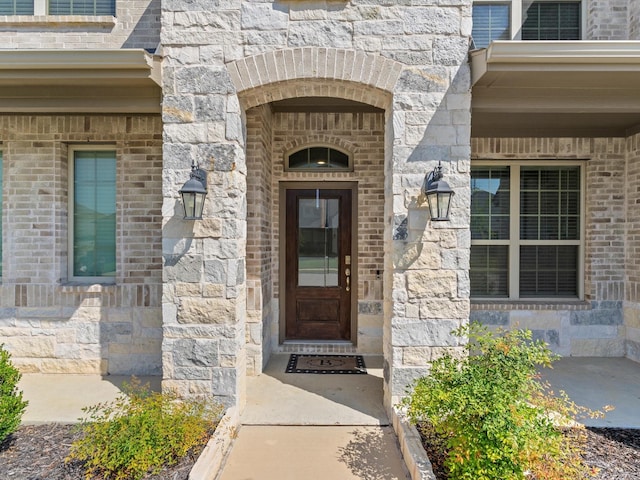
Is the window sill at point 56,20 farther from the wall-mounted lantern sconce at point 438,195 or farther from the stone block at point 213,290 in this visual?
the wall-mounted lantern sconce at point 438,195

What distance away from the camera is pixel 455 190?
333cm

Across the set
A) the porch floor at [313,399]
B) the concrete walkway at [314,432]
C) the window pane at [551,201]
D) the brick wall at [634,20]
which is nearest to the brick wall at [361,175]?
the porch floor at [313,399]

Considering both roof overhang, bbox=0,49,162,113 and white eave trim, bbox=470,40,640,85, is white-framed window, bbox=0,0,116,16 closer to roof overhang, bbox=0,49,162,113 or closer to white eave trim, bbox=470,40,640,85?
roof overhang, bbox=0,49,162,113

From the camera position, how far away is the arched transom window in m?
5.09

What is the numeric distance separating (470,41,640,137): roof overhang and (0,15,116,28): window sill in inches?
167

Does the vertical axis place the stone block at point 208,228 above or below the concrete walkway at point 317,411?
above

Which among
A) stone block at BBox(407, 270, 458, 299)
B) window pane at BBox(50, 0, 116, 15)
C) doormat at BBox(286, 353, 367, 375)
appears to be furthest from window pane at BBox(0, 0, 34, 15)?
stone block at BBox(407, 270, 458, 299)

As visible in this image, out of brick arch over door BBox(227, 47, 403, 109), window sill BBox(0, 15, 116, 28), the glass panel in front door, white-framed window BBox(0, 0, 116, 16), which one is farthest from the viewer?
the glass panel in front door

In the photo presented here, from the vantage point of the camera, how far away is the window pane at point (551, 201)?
16.7 feet

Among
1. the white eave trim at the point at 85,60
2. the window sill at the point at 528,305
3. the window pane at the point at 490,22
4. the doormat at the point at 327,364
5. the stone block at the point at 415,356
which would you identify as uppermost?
the window pane at the point at 490,22

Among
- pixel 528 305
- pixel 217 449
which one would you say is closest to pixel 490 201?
pixel 528 305

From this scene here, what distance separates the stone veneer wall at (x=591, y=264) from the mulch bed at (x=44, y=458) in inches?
156

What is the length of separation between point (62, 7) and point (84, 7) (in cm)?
27

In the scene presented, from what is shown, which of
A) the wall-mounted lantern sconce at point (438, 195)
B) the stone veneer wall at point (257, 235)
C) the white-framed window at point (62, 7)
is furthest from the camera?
the white-framed window at point (62, 7)
